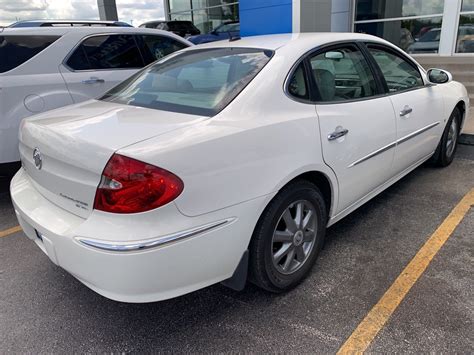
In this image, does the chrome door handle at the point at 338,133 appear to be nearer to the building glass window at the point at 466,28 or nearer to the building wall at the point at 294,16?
the building glass window at the point at 466,28

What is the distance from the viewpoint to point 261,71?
253cm

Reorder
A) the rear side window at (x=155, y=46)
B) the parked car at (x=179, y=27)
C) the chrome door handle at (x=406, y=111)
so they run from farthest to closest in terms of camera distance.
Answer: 1. the parked car at (x=179, y=27)
2. the rear side window at (x=155, y=46)
3. the chrome door handle at (x=406, y=111)

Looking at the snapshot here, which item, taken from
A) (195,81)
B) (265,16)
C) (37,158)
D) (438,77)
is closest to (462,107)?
(438,77)

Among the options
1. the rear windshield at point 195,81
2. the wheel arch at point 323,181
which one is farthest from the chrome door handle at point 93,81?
the wheel arch at point 323,181

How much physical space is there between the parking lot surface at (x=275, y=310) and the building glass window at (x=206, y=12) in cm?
1528

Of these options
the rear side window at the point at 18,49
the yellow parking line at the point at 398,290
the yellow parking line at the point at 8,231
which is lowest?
Answer: the yellow parking line at the point at 8,231

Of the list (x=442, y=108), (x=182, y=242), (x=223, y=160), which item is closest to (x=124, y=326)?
(x=182, y=242)

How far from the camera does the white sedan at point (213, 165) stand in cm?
193

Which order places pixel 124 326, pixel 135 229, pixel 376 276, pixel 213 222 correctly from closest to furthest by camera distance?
1. pixel 135 229
2. pixel 213 222
3. pixel 124 326
4. pixel 376 276

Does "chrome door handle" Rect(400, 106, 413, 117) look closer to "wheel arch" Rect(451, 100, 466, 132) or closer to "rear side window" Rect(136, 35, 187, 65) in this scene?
"wheel arch" Rect(451, 100, 466, 132)

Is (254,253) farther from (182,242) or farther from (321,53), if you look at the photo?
(321,53)

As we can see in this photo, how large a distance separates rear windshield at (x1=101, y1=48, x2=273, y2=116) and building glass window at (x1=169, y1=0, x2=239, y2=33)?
1457cm

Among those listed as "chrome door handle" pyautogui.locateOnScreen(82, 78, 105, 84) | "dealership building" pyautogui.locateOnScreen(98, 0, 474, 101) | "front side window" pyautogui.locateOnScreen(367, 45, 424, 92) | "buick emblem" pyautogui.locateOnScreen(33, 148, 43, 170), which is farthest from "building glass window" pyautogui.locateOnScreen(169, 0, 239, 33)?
"buick emblem" pyautogui.locateOnScreen(33, 148, 43, 170)

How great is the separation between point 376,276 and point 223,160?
143 cm
